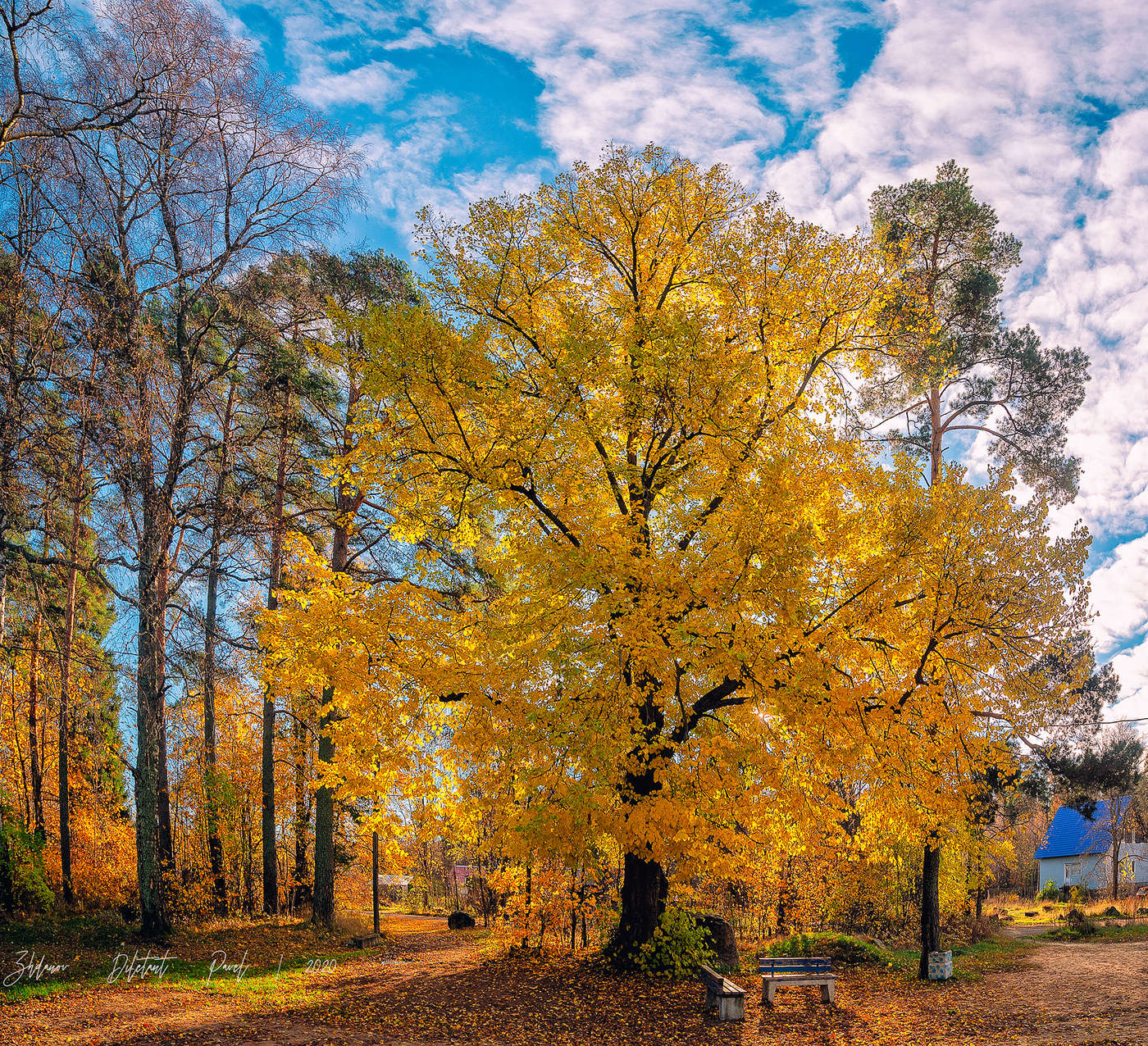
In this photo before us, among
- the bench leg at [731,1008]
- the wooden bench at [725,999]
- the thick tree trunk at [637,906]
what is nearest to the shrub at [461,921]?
the thick tree trunk at [637,906]

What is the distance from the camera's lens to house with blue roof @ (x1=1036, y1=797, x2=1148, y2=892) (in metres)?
36.5

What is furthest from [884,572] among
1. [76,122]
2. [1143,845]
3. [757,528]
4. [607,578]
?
[1143,845]

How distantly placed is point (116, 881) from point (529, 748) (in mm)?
14314

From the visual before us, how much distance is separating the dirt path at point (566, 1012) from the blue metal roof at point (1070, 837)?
3193 cm

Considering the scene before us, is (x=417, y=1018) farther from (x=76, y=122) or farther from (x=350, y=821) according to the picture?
(x=350, y=821)

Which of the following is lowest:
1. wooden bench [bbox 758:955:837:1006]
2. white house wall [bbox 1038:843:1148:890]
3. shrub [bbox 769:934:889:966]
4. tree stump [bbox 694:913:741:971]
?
white house wall [bbox 1038:843:1148:890]

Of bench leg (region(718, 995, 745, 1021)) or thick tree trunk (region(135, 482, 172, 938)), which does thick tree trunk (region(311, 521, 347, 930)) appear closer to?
thick tree trunk (region(135, 482, 172, 938))

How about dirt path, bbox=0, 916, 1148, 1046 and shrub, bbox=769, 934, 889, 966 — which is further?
shrub, bbox=769, 934, 889, 966

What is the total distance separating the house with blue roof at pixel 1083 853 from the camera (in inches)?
1438

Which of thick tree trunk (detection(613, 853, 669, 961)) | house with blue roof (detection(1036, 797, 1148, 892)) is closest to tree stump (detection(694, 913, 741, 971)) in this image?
thick tree trunk (detection(613, 853, 669, 961))

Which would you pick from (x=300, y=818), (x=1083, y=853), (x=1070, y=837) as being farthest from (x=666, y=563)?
(x=1070, y=837)

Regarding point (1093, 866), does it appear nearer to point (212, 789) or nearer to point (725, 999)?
point (725, 999)

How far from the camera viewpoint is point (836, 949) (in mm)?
14094

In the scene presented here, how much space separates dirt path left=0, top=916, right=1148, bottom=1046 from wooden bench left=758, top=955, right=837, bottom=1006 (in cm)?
20
